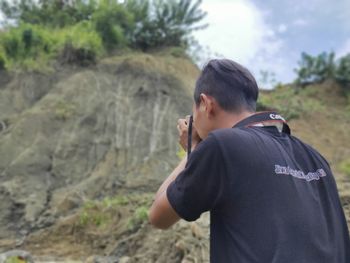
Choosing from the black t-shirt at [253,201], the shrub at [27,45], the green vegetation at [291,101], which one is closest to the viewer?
the black t-shirt at [253,201]

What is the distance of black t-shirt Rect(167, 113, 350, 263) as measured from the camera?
1.77 m

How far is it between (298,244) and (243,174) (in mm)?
281

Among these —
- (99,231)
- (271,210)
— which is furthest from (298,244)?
(99,231)

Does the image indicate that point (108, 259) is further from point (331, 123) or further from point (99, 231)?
point (331, 123)

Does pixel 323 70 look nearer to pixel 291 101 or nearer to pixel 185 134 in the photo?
pixel 291 101

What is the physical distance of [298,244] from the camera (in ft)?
5.82

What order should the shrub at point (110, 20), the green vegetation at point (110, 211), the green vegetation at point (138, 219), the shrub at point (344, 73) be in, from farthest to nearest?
the shrub at point (344, 73), the shrub at point (110, 20), the green vegetation at point (110, 211), the green vegetation at point (138, 219)

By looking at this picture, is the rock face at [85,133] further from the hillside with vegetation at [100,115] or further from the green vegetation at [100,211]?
the green vegetation at [100,211]

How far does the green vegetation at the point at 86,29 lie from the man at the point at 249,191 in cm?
1633

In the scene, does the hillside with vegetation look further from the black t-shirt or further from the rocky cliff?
the black t-shirt

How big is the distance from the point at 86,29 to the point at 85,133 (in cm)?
400

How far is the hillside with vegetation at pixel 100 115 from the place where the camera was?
12.0 metres

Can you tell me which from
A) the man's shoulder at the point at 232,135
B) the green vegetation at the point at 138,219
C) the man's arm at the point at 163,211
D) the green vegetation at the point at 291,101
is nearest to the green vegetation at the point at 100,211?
the green vegetation at the point at 138,219

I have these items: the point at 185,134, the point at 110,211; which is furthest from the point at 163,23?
the point at 185,134
